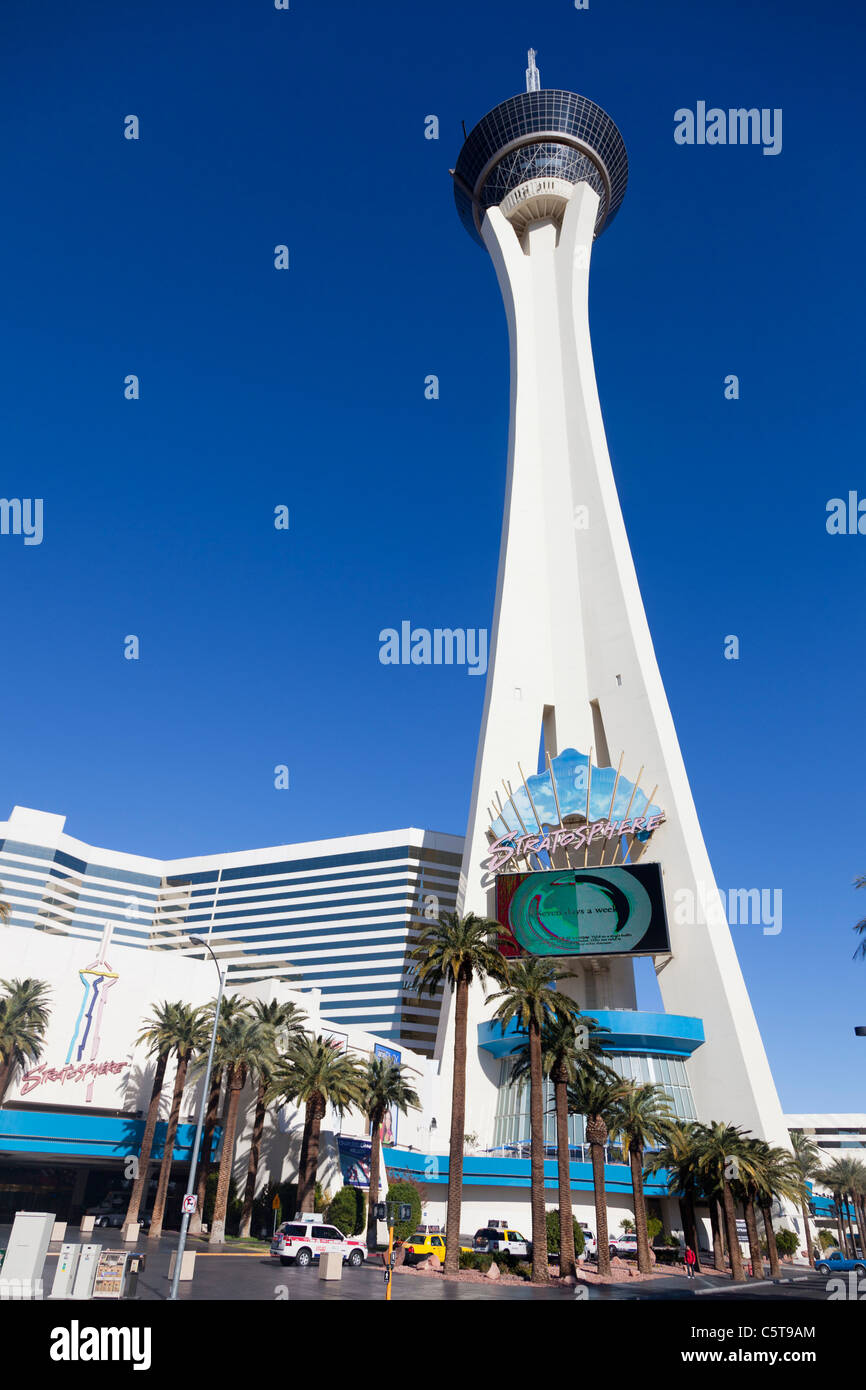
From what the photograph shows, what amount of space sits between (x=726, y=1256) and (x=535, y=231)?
9676 centimetres

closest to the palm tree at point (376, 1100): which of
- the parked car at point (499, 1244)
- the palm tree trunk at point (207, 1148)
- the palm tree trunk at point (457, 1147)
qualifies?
the parked car at point (499, 1244)

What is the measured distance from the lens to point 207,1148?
48406 mm

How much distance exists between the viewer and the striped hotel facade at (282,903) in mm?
100125

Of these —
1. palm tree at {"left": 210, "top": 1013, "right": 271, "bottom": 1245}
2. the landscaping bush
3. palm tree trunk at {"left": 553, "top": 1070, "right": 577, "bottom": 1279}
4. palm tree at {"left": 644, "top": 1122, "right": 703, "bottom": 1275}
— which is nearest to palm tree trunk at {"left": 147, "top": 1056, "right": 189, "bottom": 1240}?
palm tree at {"left": 210, "top": 1013, "right": 271, "bottom": 1245}

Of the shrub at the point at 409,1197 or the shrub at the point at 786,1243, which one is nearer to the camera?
the shrub at the point at 409,1197

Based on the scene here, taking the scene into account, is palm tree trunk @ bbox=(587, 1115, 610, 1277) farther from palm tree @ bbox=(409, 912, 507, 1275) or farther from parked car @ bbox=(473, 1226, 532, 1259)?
palm tree @ bbox=(409, 912, 507, 1275)

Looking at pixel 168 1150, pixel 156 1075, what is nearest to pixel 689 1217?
pixel 168 1150

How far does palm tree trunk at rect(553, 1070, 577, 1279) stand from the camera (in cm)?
3403

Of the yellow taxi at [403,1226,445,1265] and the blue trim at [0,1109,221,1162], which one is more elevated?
the blue trim at [0,1109,221,1162]

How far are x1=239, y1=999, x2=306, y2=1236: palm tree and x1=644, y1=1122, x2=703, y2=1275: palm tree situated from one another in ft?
71.8

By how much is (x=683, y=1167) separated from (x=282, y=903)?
2903 inches

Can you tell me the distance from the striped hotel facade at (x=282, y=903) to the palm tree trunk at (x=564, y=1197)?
58.8m

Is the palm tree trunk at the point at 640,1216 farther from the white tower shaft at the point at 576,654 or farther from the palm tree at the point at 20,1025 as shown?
the palm tree at the point at 20,1025

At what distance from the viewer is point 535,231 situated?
320 ft
